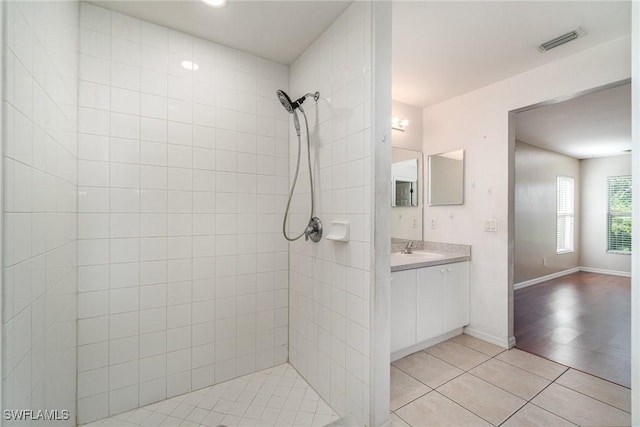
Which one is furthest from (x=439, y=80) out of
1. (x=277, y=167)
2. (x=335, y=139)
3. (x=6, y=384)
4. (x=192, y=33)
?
(x=6, y=384)

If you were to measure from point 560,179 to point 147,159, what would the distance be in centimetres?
716

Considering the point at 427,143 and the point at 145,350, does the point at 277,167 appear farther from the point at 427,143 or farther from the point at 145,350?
the point at 427,143

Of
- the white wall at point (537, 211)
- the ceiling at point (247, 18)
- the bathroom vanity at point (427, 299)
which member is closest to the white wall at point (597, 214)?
the white wall at point (537, 211)

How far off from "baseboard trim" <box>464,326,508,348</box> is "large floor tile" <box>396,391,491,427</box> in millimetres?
1075

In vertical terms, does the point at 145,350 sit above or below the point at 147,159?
below

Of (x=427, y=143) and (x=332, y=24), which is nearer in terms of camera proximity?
(x=332, y=24)

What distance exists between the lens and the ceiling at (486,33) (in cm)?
164

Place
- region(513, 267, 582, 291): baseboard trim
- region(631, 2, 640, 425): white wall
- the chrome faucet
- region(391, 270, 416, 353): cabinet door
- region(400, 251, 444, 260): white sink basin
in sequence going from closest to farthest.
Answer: region(631, 2, 640, 425): white wall, region(391, 270, 416, 353): cabinet door, region(400, 251, 444, 260): white sink basin, the chrome faucet, region(513, 267, 582, 291): baseboard trim

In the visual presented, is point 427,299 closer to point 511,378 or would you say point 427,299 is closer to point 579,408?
point 511,378

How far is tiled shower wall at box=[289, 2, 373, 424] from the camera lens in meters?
1.51

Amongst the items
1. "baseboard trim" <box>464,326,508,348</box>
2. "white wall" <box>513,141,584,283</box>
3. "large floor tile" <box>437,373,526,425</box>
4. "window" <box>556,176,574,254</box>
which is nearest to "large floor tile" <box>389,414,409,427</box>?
"large floor tile" <box>437,373,526,425</box>

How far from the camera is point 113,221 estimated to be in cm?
166

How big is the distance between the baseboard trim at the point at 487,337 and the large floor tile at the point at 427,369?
0.67m

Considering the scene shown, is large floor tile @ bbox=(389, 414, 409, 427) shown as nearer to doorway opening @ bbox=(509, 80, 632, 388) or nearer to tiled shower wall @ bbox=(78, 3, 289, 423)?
tiled shower wall @ bbox=(78, 3, 289, 423)
